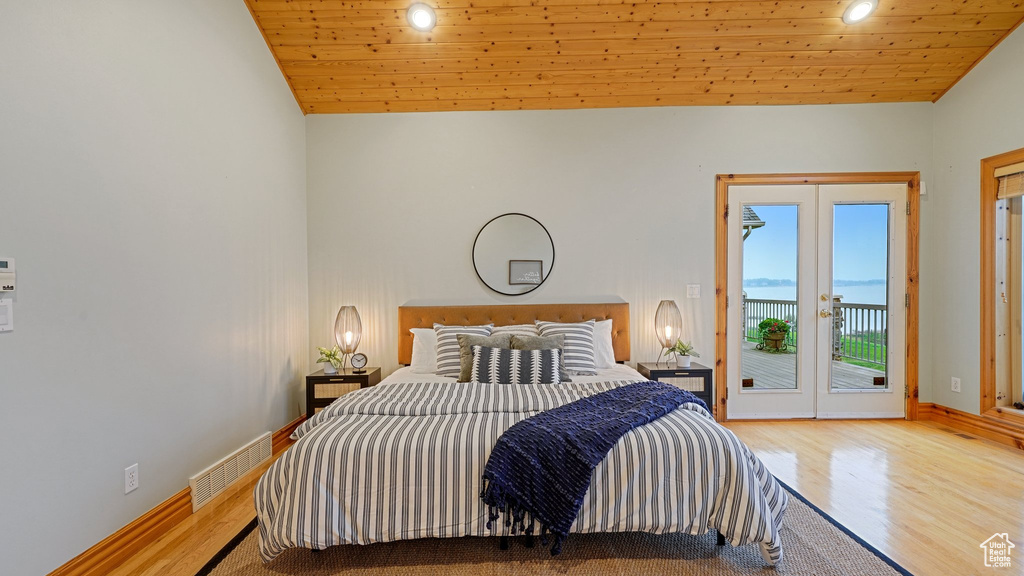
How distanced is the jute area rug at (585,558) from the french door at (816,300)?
1.95 meters

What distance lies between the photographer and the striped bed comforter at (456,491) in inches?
72.3

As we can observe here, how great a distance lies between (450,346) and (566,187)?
166cm

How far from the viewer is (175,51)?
2.40m

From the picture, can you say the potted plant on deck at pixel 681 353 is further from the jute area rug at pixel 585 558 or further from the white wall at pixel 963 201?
the white wall at pixel 963 201

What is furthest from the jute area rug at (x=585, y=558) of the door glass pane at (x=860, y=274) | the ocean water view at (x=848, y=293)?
the door glass pane at (x=860, y=274)

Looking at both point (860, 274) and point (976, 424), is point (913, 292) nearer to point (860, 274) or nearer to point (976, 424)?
point (860, 274)

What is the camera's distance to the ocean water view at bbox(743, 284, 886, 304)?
12.7 ft

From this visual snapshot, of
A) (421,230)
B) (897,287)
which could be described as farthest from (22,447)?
(897,287)

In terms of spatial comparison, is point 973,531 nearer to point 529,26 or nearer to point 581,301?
point 581,301

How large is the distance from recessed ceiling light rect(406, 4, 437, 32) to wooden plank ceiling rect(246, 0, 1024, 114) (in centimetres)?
5

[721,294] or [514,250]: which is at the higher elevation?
[514,250]

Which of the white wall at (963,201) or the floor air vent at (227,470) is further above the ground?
the white wall at (963,201)

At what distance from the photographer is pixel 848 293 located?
388 centimetres

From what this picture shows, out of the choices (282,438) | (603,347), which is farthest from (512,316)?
(282,438)
